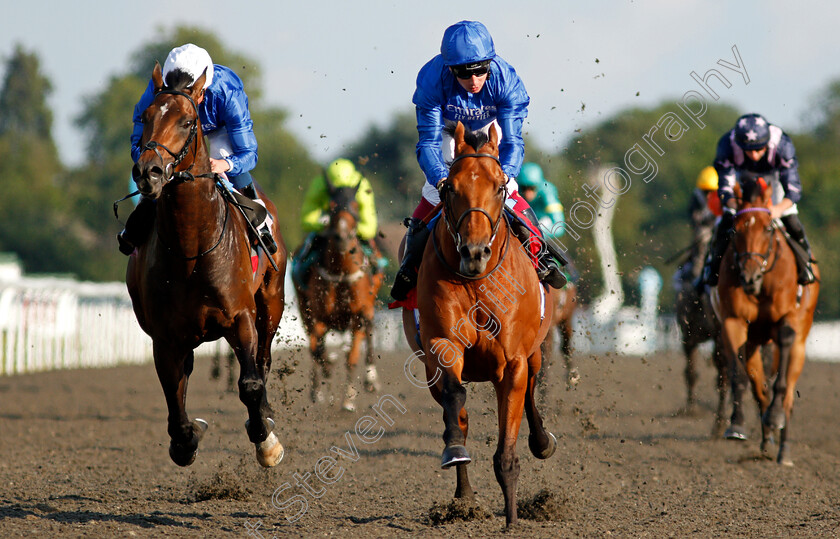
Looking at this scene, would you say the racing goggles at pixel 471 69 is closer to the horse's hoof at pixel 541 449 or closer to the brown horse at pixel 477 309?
the brown horse at pixel 477 309

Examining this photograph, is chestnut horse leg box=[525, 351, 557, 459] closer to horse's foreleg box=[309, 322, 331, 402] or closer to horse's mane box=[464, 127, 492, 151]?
horse's mane box=[464, 127, 492, 151]

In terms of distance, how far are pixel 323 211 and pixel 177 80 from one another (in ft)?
19.9

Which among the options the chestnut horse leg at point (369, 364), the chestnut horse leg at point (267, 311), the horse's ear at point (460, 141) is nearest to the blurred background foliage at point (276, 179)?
the chestnut horse leg at point (369, 364)

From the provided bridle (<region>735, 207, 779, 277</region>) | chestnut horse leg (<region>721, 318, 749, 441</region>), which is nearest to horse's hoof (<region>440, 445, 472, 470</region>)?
chestnut horse leg (<region>721, 318, 749, 441</region>)

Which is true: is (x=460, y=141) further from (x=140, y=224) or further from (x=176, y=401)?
(x=176, y=401)

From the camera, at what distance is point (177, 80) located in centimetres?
532

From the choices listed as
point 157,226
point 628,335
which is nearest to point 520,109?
point 157,226

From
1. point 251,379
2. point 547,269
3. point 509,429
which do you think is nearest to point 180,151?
point 251,379

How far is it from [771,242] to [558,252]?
335cm

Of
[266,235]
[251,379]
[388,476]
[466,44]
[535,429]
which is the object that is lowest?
[388,476]

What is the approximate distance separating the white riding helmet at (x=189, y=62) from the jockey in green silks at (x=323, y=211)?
18.7ft

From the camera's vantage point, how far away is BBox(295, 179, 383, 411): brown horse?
11133 mm

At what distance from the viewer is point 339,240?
36.4 ft

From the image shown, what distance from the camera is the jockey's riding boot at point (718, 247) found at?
9.17 meters
